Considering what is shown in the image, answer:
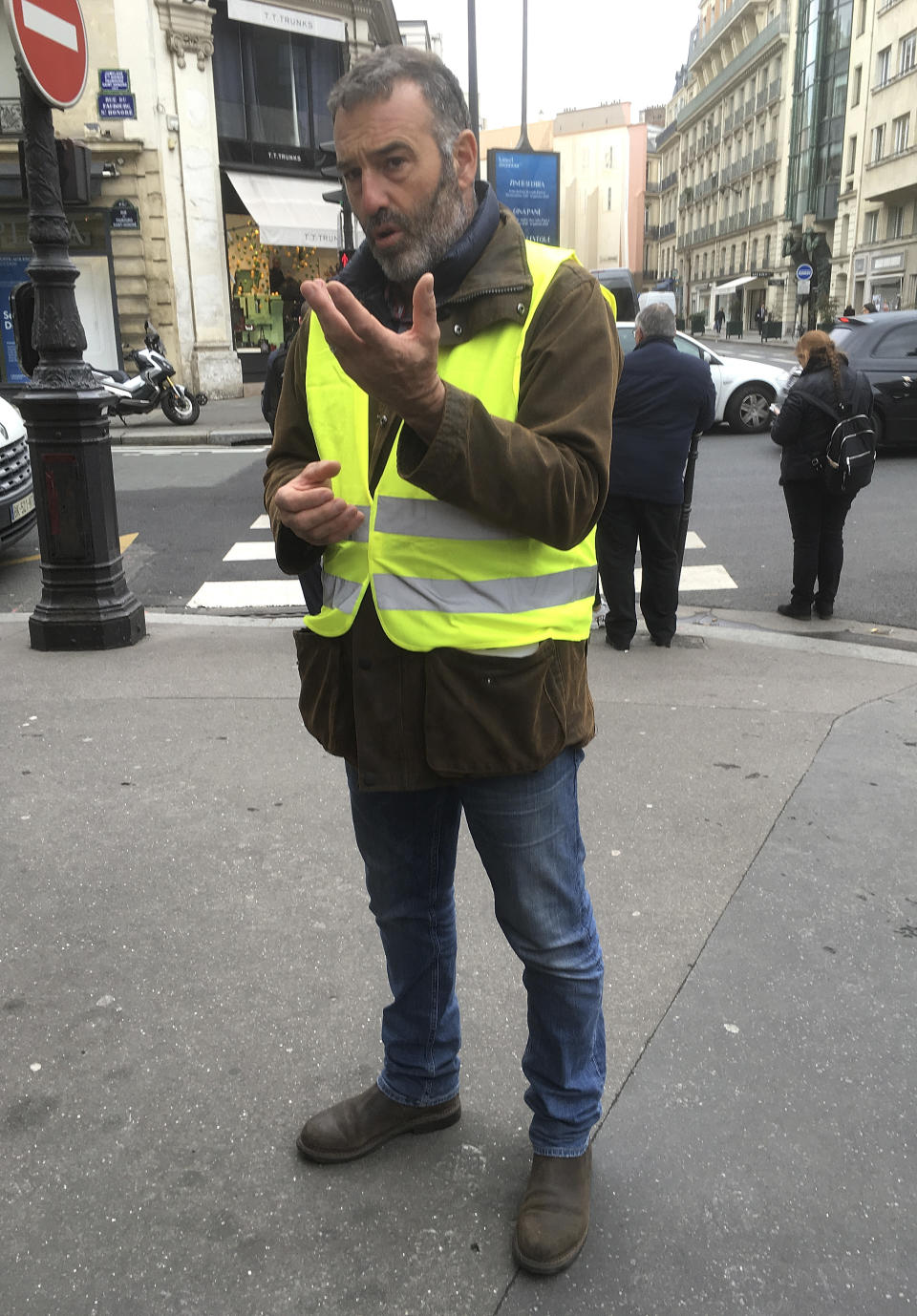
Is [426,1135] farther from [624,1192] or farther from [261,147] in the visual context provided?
[261,147]

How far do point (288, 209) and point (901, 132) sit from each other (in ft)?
100

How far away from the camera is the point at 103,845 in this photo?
11.7ft

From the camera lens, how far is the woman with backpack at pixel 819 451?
20.9 ft

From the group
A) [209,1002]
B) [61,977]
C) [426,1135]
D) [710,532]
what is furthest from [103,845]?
[710,532]

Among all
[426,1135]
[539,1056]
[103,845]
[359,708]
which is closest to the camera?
[359,708]

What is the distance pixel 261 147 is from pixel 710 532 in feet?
54.3

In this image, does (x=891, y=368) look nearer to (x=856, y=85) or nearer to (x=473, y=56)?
(x=473, y=56)

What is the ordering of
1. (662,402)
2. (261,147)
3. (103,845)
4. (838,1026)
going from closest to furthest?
1. (838,1026)
2. (103,845)
3. (662,402)
4. (261,147)

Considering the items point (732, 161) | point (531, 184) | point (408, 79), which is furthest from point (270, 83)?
point (732, 161)

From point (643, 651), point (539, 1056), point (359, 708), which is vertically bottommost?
point (643, 651)

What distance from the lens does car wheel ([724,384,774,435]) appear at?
1462 cm

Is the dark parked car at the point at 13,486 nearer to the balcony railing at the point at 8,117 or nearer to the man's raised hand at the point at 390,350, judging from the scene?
the man's raised hand at the point at 390,350

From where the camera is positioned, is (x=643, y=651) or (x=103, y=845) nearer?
(x=103, y=845)

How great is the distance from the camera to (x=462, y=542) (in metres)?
1.81
